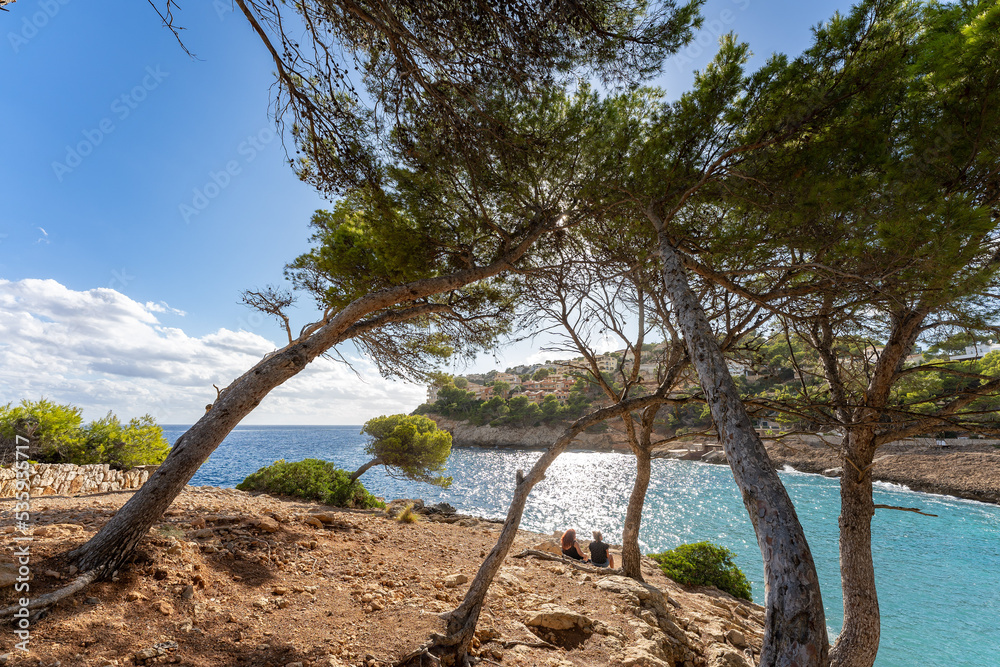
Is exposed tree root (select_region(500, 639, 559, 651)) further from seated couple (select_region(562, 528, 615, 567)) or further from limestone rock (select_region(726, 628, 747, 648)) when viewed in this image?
seated couple (select_region(562, 528, 615, 567))

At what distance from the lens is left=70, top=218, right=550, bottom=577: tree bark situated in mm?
2938

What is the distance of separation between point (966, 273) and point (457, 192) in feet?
17.3

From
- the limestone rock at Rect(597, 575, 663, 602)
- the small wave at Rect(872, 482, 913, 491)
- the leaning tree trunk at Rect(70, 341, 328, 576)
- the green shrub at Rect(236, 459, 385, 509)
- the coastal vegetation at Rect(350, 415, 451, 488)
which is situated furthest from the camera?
the small wave at Rect(872, 482, 913, 491)

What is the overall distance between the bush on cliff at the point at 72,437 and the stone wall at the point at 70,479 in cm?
43

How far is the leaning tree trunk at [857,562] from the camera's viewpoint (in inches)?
152

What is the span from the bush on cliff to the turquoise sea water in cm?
1230

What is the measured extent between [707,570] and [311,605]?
729cm

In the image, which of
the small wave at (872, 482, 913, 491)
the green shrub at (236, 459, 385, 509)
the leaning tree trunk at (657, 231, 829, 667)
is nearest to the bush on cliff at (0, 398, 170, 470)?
the green shrub at (236, 459, 385, 509)

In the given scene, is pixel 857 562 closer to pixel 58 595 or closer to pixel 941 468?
pixel 58 595

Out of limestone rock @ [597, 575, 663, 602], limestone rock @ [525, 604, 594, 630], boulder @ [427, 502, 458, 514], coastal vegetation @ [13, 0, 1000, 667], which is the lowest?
boulder @ [427, 502, 458, 514]

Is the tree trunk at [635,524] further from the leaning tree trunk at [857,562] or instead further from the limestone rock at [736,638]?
the leaning tree trunk at [857,562]

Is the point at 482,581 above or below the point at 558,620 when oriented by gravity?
above

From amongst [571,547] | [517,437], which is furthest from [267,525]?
[517,437]

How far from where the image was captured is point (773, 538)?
5.71 ft
